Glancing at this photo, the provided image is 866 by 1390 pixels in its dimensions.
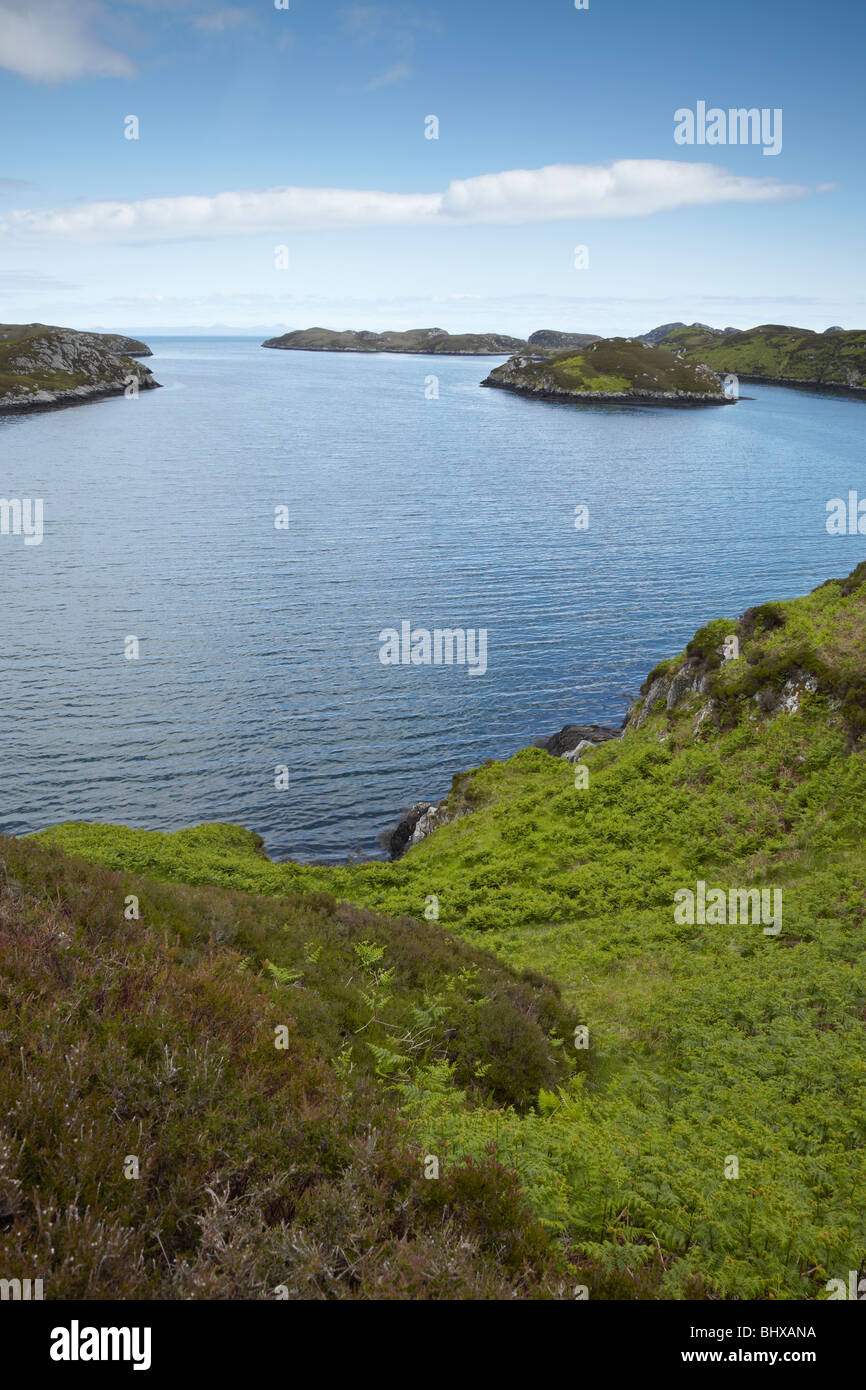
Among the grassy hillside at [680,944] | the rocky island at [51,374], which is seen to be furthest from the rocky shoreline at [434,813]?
the rocky island at [51,374]

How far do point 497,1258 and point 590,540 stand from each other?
71966 mm

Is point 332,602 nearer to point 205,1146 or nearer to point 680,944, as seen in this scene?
point 680,944

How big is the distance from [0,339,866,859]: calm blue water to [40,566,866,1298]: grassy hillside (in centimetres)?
670

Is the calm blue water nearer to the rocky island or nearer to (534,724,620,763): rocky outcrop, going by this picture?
(534,724,620,763): rocky outcrop

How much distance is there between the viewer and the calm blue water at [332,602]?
3509 cm

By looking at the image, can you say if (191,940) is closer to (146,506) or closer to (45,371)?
(146,506)

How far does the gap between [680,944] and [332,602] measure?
41011mm

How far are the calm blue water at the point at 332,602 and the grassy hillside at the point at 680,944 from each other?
6700 mm

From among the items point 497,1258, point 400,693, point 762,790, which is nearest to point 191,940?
point 497,1258

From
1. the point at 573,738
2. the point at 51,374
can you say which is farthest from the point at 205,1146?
the point at 51,374

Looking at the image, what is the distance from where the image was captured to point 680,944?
732 inches

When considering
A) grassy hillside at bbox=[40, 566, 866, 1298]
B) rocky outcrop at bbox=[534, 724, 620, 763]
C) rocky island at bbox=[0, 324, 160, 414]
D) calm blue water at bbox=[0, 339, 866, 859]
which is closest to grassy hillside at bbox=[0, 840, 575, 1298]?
grassy hillside at bbox=[40, 566, 866, 1298]

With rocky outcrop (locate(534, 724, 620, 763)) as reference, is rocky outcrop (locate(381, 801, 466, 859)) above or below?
below

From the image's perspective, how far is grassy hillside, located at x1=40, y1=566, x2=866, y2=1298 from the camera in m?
7.89
